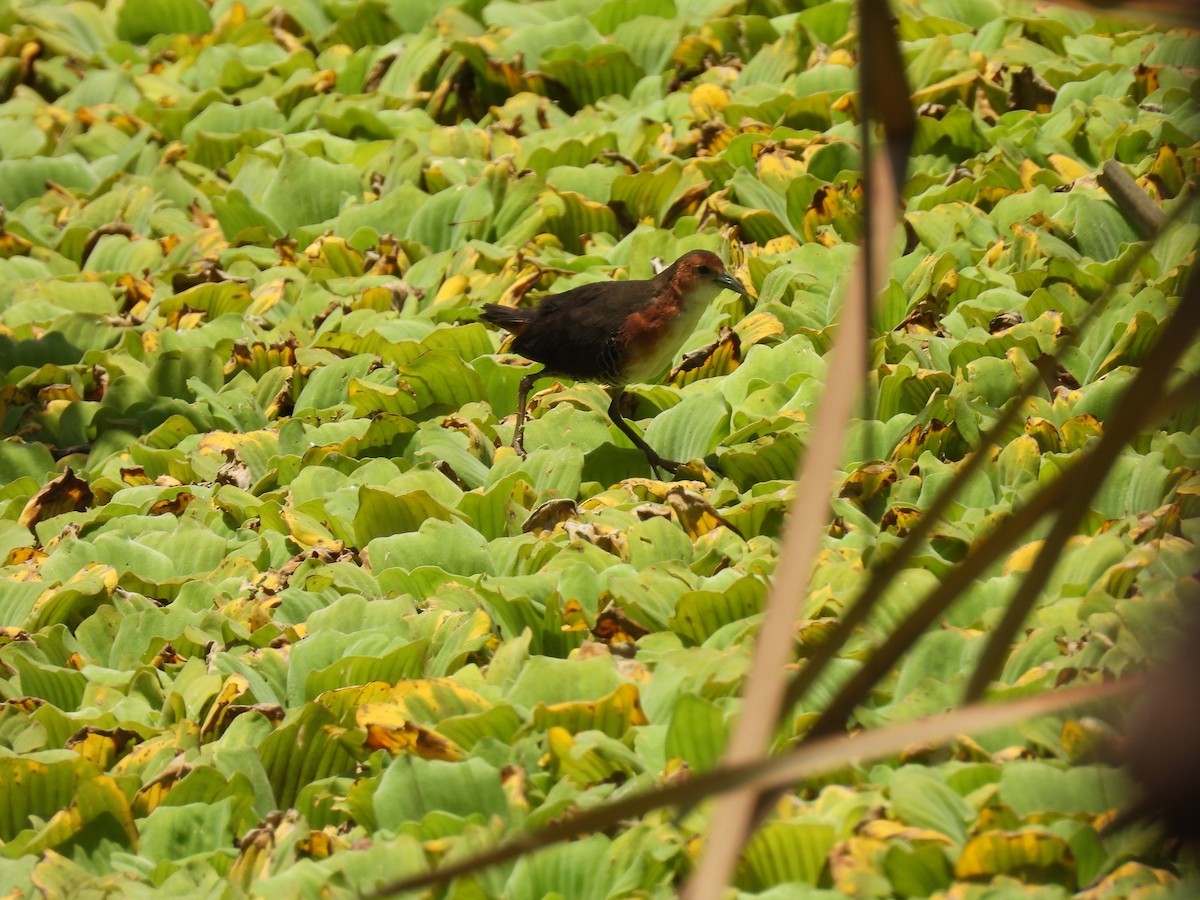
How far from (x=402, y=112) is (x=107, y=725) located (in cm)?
377

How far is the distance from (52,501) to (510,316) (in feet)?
4.74

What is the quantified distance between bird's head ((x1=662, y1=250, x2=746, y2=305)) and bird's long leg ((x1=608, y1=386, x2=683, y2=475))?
1.19 ft

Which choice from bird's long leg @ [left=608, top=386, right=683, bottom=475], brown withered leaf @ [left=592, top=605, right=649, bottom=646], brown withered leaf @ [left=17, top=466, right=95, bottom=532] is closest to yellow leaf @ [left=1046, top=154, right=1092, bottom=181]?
bird's long leg @ [left=608, top=386, right=683, bottom=475]

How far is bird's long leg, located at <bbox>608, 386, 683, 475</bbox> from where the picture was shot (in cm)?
390

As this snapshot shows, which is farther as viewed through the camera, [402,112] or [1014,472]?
[402,112]

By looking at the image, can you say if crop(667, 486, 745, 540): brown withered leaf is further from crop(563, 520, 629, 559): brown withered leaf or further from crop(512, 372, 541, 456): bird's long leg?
crop(512, 372, 541, 456): bird's long leg

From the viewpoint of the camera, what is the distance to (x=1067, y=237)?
14.6 ft

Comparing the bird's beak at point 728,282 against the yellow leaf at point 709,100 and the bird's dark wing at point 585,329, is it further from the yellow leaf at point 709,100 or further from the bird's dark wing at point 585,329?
the yellow leaf at point 709,100

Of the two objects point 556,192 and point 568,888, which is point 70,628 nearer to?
point 568,888

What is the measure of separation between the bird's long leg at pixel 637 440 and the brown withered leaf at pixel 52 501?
1.55 m

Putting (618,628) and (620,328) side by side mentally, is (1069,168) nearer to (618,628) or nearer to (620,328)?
(620,328)

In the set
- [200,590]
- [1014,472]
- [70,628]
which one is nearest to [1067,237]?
[1014,472]

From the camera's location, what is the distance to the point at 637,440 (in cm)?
398

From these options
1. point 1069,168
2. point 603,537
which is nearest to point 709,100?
point 1069,168
